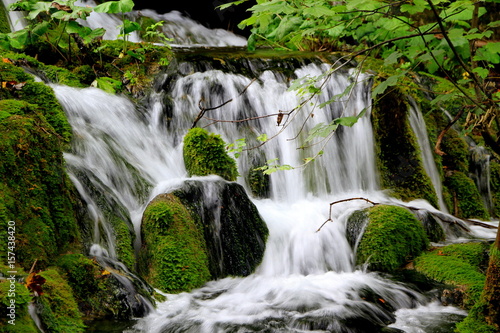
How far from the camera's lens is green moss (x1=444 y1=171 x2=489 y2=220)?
310 inches

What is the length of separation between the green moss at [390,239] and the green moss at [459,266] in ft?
0.59

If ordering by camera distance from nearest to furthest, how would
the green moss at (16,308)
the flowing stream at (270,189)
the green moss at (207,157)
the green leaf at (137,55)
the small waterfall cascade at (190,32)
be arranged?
the green moss at (16,308) → the flowing stream at (270,189) → the green moss at (207,157) → the green leaf at (137,55) → the small waterfall cascade at (190,32)

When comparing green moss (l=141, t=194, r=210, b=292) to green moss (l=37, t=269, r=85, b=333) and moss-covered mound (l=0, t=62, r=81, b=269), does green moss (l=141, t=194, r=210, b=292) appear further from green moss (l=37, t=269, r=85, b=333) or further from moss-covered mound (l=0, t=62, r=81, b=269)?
green moss (l=37, t=269, r=85, b=333)

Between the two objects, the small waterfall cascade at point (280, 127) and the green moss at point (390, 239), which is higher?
the small waterfall cascade at point (280, 127)

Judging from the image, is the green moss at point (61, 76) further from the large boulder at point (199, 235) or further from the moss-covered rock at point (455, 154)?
the moss-covered rock at point (455, 154)

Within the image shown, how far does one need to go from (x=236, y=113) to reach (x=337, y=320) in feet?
13.6

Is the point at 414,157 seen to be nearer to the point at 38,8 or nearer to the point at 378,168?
the point at 378,168

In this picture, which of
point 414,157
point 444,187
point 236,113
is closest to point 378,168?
point 414,157

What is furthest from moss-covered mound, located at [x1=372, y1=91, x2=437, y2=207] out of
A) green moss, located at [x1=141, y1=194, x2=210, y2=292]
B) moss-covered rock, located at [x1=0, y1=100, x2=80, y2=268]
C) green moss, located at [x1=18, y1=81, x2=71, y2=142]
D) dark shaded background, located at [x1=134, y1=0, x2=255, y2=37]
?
dark shaded background, located at [x1=134, y1=0, x2=255, y2=37]

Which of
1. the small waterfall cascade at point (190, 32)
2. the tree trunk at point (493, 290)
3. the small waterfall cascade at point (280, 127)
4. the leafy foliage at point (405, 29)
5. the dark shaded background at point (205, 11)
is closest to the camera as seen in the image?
the leafy foliage at point (405, 29)

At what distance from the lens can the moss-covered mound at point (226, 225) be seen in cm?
485

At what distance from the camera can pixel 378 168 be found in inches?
299

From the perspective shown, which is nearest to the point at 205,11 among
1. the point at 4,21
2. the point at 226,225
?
the point at 4,21

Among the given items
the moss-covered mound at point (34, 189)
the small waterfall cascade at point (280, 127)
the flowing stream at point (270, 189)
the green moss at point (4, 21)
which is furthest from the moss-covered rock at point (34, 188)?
the green moss at point (4, 21)
